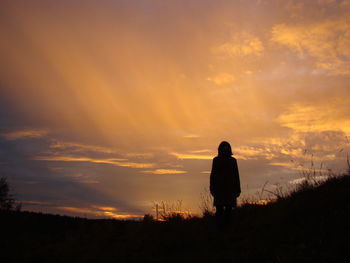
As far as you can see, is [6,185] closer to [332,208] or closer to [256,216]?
[256,216]

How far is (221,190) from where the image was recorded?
999 cm

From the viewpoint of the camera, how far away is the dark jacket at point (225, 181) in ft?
32.6

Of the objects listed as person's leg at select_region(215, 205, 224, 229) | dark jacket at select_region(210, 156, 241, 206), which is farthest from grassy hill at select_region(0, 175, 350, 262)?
dark jacket at select_region(210, 156, 241, 206)

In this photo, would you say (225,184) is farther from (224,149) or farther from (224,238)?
(224,238)

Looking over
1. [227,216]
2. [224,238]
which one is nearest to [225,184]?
[227,216]

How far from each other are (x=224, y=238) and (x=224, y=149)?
8.33 ft

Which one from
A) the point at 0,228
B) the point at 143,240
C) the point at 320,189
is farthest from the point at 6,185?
the point at 320,189

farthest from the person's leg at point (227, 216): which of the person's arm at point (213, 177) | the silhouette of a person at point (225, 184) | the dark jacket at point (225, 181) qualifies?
the person's arm at point (213, 177)

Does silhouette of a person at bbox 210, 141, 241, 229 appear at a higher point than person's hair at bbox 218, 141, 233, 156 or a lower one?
lower

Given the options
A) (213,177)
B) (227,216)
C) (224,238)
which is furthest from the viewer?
(213,177)

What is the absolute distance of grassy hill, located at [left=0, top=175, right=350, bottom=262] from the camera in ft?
21.8

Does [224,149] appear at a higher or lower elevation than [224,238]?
higher

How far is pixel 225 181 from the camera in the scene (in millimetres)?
10023

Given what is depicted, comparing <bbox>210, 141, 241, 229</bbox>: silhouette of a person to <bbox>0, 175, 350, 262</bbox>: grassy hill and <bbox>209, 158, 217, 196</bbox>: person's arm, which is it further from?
<bbox>0, 175, 350, 262</bbox>: grassy hill
